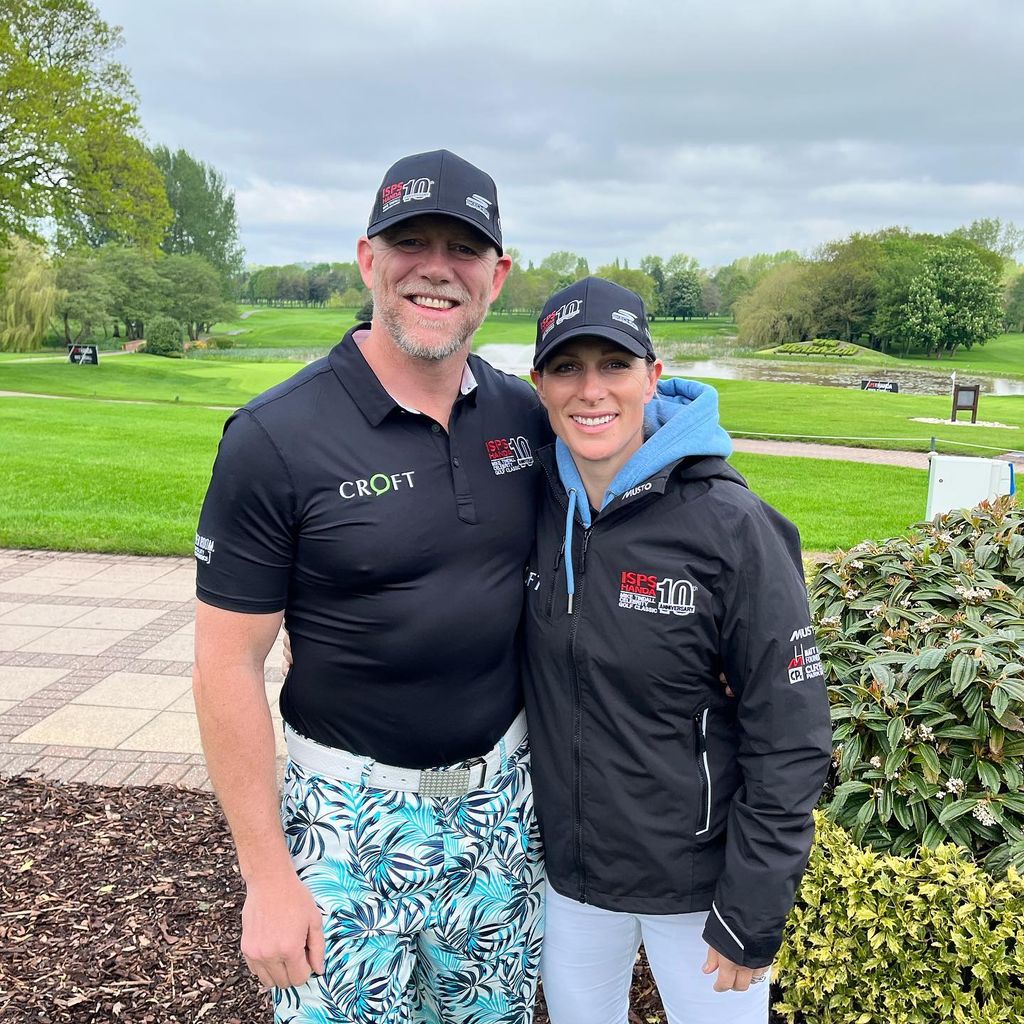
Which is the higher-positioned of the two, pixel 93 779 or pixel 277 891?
pixel 277 891

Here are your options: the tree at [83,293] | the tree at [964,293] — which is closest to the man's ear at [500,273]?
the tree at [83,293]

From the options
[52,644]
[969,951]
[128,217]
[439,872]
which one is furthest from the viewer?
[128,217]

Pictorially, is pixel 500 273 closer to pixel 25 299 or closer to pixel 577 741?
pixel 577 741

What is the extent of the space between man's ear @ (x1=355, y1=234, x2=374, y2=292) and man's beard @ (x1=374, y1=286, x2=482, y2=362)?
0.41 ft

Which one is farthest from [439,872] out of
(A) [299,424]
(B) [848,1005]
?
(B) [848,1005]

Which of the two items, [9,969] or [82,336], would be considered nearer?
[9,969]

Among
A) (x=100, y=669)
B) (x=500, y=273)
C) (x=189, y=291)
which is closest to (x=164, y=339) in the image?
(x=189, y=291)

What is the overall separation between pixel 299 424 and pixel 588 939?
4.69 ft

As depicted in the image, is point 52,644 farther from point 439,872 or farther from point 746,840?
point 746,840

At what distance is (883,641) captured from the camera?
2.94 m

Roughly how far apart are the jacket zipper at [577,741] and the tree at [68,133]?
3270cm

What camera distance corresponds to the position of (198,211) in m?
85.1

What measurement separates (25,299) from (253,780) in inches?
2240

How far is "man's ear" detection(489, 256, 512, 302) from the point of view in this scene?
7.32 feet
